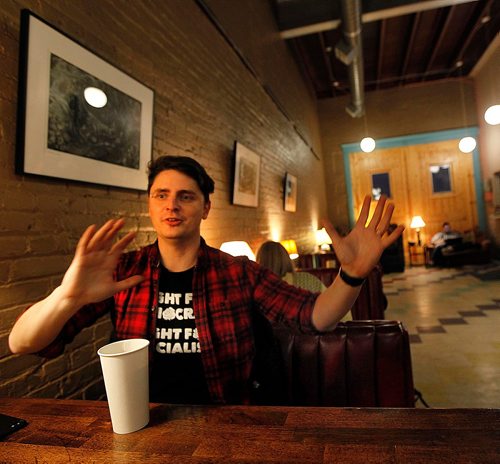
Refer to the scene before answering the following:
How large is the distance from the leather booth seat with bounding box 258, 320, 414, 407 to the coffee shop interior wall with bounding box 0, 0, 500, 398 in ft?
3.37

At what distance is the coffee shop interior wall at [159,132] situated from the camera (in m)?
1.48

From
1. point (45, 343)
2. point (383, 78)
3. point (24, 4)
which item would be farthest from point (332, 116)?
point (45, 343)

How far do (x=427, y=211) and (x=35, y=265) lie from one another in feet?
35.6

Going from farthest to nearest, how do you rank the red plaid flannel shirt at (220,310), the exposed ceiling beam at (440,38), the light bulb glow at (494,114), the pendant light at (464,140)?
the pendant light at (464,140) → the exposed ceiling beam at (440,38) → the light bulb glow at (494,114) → the red plaid flannel shirt at (220,310)

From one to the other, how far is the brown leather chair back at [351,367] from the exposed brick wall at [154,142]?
1.02 metres

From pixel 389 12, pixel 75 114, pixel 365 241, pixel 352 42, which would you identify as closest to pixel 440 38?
pixel 389 12

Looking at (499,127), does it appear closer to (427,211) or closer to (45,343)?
(427,211)

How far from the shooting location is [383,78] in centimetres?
956

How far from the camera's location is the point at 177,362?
4.17 ft

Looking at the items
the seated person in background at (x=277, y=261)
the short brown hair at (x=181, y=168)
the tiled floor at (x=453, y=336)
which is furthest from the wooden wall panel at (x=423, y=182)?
the short brown hair at (x=181, y=168)

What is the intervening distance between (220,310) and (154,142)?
1539 mm

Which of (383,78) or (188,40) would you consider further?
(383,78)

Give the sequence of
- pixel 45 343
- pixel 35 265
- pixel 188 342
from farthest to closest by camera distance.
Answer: pixel 35 265 < pixel 188 342 < pixel 45 343

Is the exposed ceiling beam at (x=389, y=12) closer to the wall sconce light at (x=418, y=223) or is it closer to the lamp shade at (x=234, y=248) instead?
the lamp shade at (x=234, y=248)
